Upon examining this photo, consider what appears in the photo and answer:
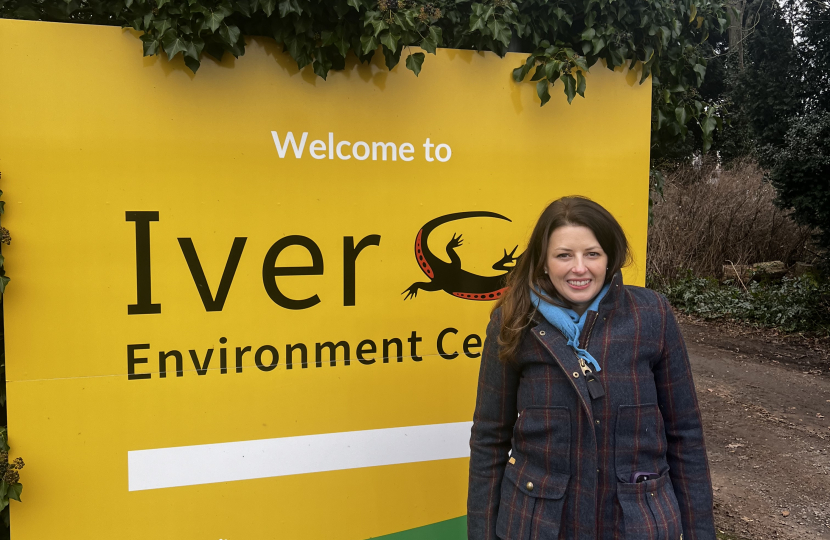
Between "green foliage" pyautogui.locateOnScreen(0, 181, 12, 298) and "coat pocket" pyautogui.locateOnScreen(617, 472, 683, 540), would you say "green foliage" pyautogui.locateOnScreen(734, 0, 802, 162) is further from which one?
→ "green foliage" pyautogui.locateOnScreen(0, 181, 12, 298)

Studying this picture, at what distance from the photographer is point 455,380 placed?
3.00 m

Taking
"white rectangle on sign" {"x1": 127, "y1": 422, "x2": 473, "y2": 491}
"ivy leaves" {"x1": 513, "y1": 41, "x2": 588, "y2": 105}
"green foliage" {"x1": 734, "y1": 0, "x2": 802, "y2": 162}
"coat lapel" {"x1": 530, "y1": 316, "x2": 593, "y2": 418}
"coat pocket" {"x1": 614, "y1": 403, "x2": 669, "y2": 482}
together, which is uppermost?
"green foliage" {"x1": 734, "y1": 0, "x2": 802, "y2": 162}

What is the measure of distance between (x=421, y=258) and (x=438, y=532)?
4.23 feet

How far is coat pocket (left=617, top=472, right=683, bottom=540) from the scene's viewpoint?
172cm

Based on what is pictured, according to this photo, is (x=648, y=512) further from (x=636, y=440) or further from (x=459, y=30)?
(x=459, y=30)

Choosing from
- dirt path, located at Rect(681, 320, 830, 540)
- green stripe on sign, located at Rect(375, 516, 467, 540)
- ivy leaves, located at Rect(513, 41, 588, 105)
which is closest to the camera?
ivy leaves, located at Rect(513, 41, 588, 105)

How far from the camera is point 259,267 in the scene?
2.74 meters

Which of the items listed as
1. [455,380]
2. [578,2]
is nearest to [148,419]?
[455,380]

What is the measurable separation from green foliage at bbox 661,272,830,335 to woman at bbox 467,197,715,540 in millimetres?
9168

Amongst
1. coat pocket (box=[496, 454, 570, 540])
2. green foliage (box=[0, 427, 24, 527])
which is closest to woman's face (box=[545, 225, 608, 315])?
coat pocket (box=[496, 454, 570, 540])

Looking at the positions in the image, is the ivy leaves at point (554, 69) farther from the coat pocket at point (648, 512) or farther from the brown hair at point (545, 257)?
the coat pocket at point (648, 512)

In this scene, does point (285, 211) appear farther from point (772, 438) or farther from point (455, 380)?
point (772, 438)

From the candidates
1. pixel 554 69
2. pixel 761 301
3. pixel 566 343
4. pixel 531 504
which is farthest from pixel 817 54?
pixel 531 504

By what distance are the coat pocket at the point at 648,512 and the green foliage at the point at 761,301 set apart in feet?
30.4
